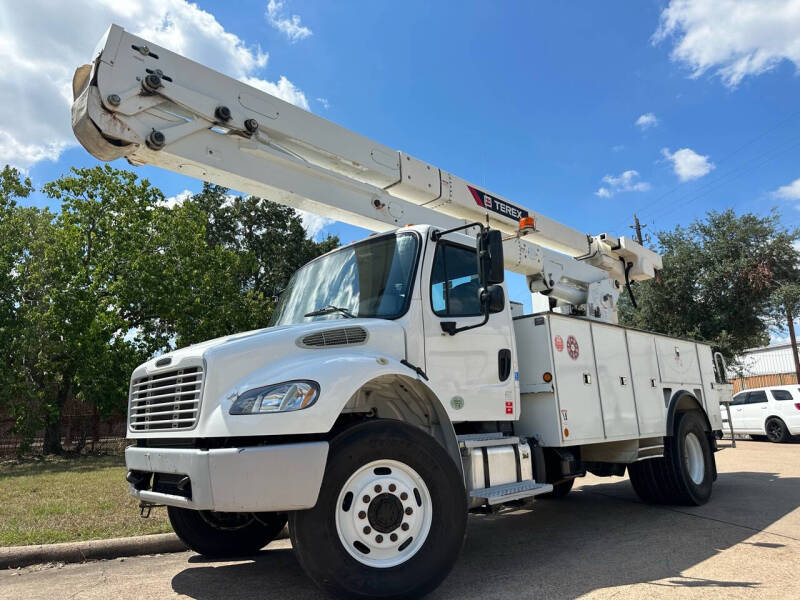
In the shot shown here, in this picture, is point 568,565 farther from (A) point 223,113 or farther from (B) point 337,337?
(A) point 223,113

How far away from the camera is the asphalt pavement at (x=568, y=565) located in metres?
4.27

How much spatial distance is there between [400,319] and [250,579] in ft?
7.88

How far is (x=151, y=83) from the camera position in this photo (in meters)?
4.61

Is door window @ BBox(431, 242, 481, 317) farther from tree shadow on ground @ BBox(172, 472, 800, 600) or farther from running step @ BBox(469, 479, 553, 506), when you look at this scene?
tree shadow on ground @ BBox(172, 472, 800, 600)

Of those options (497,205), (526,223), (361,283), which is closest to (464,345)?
(361,283)

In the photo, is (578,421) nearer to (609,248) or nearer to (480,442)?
(480,442)

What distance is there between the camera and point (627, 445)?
268 inches

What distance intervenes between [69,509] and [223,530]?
11.9 feet

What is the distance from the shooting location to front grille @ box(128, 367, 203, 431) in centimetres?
393

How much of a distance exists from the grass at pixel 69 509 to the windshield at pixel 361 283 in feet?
9.89

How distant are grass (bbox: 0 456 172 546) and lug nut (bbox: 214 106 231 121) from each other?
428 centimetres

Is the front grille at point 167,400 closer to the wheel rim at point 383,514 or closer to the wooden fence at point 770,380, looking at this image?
the wheel rim at point 383,514

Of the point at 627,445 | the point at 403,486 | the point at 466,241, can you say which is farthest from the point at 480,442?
the point at 627,445

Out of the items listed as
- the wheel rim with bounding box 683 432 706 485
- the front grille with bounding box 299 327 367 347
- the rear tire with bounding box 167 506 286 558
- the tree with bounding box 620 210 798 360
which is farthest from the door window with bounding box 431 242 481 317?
the tree with bounding box 620 210 798 360
